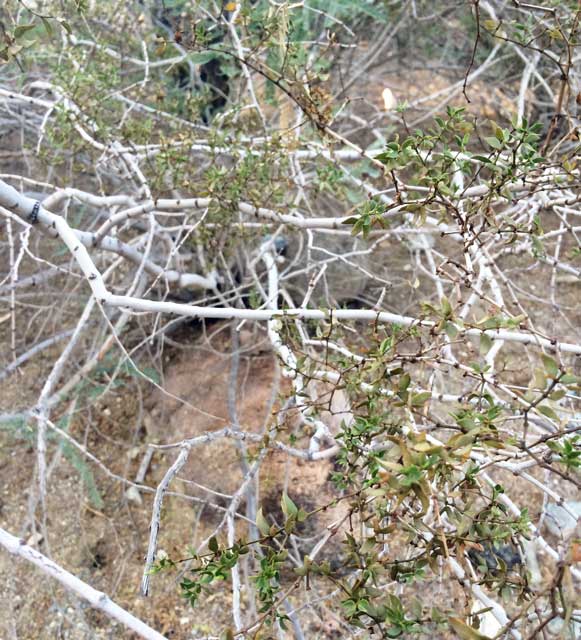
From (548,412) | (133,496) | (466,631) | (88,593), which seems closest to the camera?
(466,631)

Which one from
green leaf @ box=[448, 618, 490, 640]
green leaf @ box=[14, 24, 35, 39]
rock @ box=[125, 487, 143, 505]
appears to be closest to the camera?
green leaf @ box=[448, 618, 490, 640]

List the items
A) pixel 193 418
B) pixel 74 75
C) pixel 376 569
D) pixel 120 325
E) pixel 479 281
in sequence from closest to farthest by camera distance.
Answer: pixel 376 569
pixel 479 281
pixel 74 75
pixel 120 325
pixel 193 418

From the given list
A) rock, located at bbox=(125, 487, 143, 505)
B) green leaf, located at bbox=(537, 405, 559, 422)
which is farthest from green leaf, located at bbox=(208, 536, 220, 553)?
rock, located at bbox=(125, 487, 143, 505)

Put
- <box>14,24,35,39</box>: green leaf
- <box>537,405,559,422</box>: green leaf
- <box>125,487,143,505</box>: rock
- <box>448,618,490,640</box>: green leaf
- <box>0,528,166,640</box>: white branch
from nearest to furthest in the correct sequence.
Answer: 1. <box>448,618,490,640</box>: green leaf
2. <box>537,405,559,422</box>: green leaf
3. <box>0,528,166,640</box>: white branch
4. <box>14,24,35,39</box>: green leaf
5. <box>125,487,143,505</box>: rock

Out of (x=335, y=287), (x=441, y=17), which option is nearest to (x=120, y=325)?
(x=335, y=287)

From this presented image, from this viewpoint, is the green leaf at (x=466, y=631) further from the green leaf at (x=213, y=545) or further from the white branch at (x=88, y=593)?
the white branch at (x=88, y=593)

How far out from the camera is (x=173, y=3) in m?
2.27

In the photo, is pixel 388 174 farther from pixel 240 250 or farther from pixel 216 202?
pixel 240 250

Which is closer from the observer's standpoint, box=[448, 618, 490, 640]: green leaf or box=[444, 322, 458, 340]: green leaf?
box=[448, 618, 490, 640]: green leaf

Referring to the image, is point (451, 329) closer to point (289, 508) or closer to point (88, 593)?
A: point (289, 508)

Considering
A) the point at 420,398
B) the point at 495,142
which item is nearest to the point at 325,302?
the point at 495,142

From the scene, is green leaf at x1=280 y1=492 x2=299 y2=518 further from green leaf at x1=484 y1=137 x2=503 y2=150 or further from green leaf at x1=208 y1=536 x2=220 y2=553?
green leaf at x1=484 y1=137 x2=503 y2=150

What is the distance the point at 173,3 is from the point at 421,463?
212 centimetres

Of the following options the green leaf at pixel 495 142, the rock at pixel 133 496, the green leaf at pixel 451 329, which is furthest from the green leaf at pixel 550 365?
the rock at pixel 133 496
